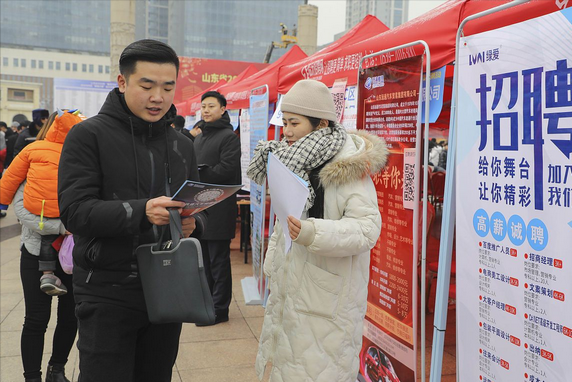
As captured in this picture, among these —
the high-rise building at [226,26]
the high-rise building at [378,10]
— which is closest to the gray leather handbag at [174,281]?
the high-rise building at [378,10]

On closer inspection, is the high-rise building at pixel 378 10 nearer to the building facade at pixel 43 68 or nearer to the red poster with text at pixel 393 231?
the building facade at pixel 43 68

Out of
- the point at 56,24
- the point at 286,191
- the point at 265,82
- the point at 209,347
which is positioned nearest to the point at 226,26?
the point at 56,24

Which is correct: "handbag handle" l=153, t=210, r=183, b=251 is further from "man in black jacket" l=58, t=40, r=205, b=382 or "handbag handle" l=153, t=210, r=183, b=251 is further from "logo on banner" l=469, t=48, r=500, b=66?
"logo on banner" l=469, t=48, r=500, b=66

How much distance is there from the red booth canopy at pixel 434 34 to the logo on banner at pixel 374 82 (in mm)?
96

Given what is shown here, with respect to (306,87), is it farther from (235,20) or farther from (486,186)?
(235,20)

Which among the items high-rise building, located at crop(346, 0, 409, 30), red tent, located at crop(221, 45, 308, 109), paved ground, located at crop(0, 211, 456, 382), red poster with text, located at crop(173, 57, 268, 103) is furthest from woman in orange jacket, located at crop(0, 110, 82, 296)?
high-rise building, located at crop(346, 0, 409, 30)

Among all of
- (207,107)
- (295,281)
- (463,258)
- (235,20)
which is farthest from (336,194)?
(235,20)

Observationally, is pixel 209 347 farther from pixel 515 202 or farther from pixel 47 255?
pixel 515 202

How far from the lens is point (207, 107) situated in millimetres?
5039

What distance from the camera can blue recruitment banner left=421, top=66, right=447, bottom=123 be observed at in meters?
2.79

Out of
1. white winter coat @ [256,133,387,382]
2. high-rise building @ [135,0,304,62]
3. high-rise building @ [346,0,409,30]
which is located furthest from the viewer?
high-rise building @ [135,0,304,62]

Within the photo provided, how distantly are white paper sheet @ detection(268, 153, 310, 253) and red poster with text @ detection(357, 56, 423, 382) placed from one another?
0.95 meters

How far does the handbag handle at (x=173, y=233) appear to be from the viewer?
189 cm

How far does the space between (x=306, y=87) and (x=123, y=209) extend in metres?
1.09
